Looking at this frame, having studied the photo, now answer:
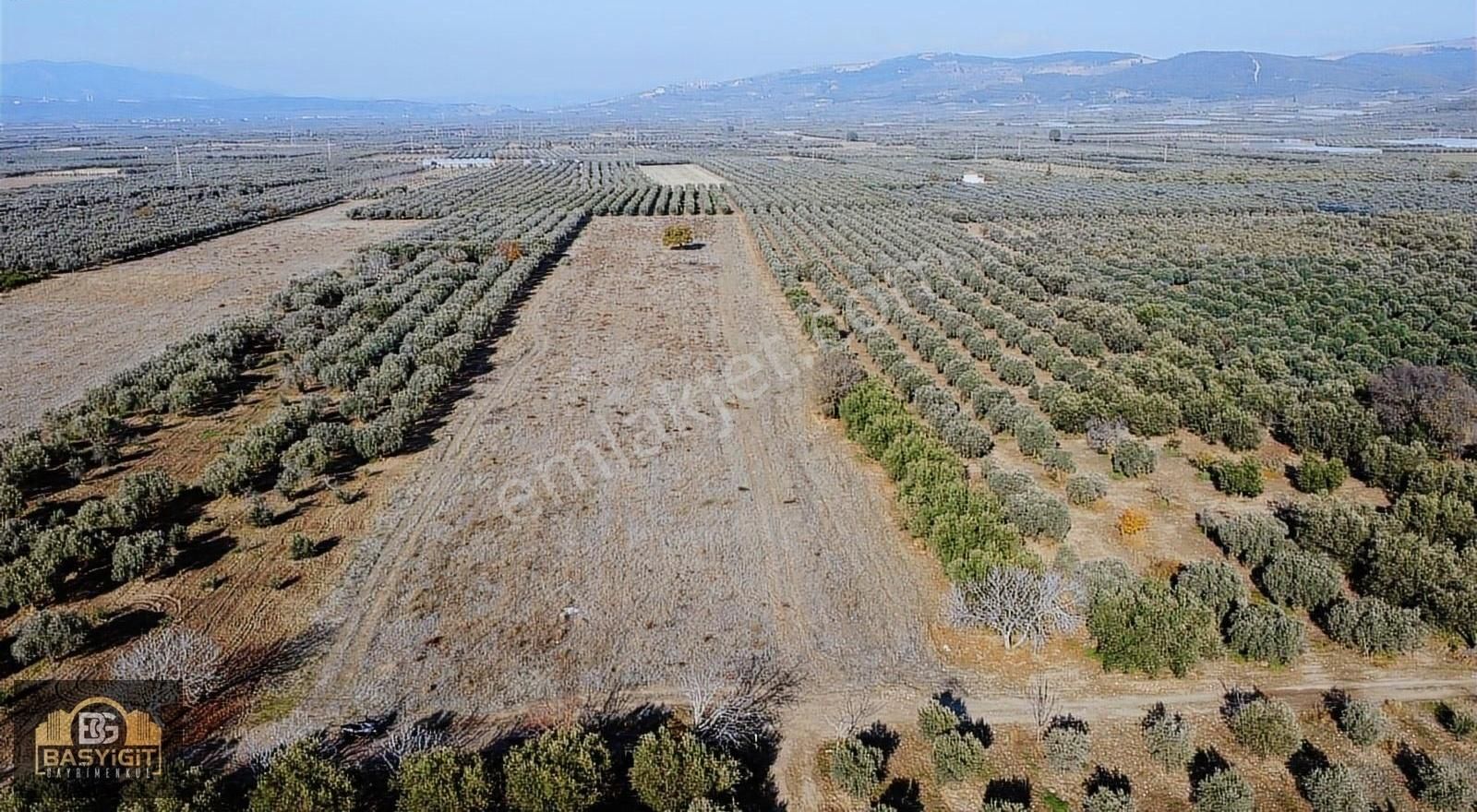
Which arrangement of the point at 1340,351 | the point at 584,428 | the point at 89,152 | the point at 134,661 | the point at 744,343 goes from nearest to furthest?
the point at 134,661, the point at 584,428, the point at 1340,351, the point at 744,343, the point at 89,152


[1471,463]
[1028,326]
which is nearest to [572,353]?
[1028,326]

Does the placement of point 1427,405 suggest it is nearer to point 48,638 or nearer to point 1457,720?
point 1457,720

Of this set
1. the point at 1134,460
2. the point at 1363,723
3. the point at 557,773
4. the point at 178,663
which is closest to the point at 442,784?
the point at 557,773

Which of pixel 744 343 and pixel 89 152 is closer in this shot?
pixel 744 343

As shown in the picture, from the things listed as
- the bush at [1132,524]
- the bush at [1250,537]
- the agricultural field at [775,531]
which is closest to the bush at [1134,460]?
the agricultural field at [775,531]

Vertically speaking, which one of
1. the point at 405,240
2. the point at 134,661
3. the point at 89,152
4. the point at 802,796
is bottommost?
the point at 802,796

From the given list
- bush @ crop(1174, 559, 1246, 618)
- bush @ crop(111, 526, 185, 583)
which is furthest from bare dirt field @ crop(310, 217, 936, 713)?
bush @ crop(1174, 559, 1246, 618)

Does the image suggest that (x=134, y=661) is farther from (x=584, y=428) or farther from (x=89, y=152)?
(x=89, y=152)
